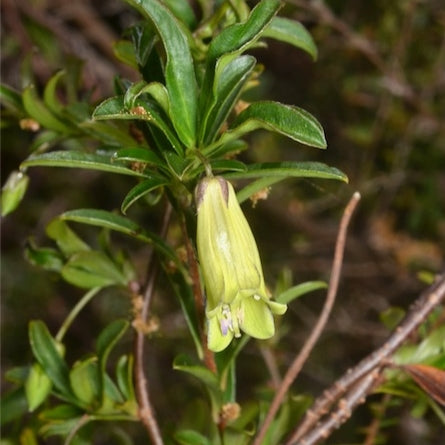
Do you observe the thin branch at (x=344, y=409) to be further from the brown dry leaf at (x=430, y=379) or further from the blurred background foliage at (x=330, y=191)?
the blurred background foliage at (x=330, y=191)

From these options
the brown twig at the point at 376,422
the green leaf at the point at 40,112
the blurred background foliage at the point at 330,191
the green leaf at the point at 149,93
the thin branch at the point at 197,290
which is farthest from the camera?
the blurred background foliage at the point at 330,191

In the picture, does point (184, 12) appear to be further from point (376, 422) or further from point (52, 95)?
point (376, 422)

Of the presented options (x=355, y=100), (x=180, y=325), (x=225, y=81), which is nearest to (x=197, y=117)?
(x=225, y=81)

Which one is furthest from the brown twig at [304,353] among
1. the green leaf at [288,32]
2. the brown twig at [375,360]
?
the green leaf at [288,32]

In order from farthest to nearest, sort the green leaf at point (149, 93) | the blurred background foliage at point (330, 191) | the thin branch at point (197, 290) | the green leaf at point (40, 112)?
the blurred background foliage at point (330, 191) → the green leaf at point (40, 112) → the thin branch at point (197, 290) → the green leaf at point (149, 93)

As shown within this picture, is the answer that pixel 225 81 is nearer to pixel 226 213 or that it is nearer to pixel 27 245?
pixel 226 213

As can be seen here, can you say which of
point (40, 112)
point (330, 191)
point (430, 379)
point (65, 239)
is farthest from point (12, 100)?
point (330, 191)

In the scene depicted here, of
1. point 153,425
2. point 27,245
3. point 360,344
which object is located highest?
point 27,245

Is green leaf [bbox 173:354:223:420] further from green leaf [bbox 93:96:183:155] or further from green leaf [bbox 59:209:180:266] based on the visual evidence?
green leaf [bbox 93:96:183:155]
